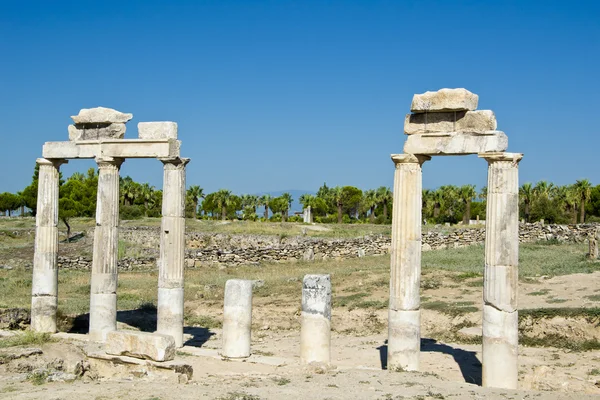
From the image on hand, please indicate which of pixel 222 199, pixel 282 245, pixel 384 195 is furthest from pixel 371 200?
pixel 282 245

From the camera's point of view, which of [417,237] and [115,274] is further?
[115,274]

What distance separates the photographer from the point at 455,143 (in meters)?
15.5

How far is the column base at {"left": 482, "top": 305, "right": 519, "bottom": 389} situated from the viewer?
1474cm

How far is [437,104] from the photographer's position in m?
15.6

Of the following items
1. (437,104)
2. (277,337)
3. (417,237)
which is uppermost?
(437,104)

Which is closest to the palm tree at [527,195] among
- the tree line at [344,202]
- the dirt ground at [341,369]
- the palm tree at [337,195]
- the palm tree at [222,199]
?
the tree line at [344,202]

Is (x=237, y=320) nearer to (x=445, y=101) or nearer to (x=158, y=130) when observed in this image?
(x=158, y=130)

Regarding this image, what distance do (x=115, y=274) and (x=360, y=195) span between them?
74.7 m

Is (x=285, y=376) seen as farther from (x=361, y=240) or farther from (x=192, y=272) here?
(x=361, y=240)

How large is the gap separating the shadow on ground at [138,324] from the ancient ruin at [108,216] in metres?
1.79

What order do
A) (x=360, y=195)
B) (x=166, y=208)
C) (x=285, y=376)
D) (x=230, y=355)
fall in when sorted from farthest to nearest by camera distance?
(x=360, y=195) < (x=166, y=208) < (x=230, y=355) < (x=285, y=376)

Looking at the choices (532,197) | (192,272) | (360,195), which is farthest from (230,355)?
(360,195)

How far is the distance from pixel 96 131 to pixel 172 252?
4.11m

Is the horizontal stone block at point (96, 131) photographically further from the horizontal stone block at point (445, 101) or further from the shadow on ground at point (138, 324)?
the horizontal stone block at point (445, 101)
